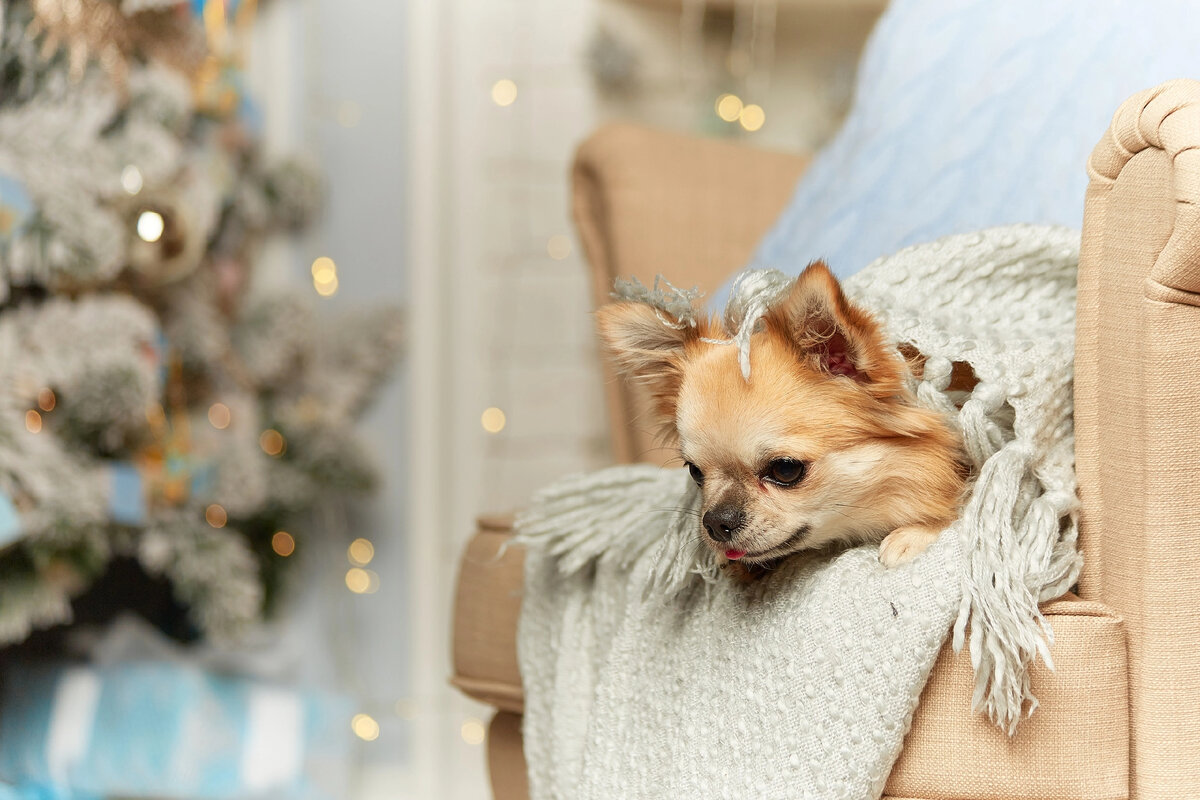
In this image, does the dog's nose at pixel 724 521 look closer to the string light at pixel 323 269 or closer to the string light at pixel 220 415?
the string light at pixel 220 415

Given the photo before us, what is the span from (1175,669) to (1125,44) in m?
0.74

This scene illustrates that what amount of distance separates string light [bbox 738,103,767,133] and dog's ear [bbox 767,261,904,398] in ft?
5.12

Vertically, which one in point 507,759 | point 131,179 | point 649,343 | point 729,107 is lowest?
point 507,759

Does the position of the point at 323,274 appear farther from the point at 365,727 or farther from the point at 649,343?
the point at 649,343

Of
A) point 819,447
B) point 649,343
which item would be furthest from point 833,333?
point 649,343

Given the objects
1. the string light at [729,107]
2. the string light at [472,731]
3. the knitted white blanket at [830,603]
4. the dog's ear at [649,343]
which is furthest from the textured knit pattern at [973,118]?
the string light at [472,731]

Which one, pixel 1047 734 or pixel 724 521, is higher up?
pixel 724 521

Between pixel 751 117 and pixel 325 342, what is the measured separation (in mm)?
1051

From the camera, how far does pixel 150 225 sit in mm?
1606

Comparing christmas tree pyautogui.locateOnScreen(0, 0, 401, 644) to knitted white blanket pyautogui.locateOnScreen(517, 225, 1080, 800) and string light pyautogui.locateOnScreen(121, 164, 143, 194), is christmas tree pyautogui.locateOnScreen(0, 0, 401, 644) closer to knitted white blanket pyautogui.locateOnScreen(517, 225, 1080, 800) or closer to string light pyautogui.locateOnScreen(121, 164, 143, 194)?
string light pyautogui.locateOnScreen(121, 164, 143, 194)

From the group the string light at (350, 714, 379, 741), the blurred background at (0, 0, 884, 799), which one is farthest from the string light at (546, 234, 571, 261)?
the string light at (350, 714, 379, 741)

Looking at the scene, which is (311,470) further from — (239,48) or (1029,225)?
(1029,225)

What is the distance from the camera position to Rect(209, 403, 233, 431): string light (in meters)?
2.01

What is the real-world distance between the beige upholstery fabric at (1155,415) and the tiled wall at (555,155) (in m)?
1.52
